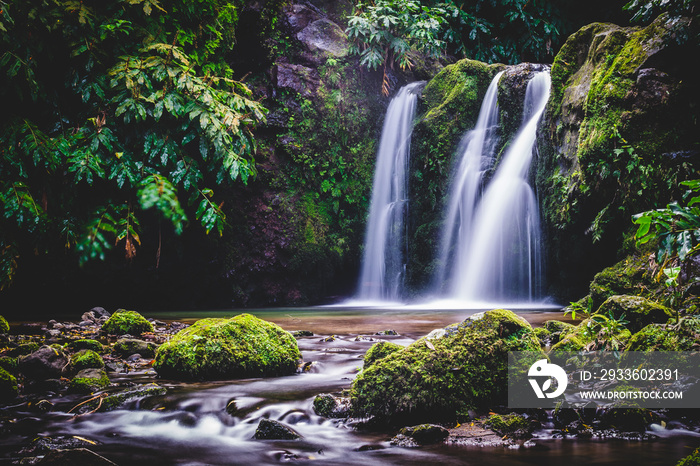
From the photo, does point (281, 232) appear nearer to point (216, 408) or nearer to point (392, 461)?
point (216, 408)

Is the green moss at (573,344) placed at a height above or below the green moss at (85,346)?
above

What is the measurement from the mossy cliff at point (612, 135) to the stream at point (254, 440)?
15.5ft

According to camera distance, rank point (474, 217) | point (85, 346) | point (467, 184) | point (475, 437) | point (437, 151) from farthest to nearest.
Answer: point (437, 151), point (467, 184), point (474, 217), point (85, 346), point (475, 437)

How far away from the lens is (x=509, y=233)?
10133 mm

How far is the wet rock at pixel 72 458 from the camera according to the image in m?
2.01

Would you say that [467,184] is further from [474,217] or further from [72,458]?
[72,458]

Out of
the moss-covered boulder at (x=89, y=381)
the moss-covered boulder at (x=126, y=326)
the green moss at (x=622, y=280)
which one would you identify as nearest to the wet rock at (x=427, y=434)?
the moss-covered boulder at (x=89, y=381)

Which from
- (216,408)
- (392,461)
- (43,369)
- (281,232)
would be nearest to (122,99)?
(43,369)

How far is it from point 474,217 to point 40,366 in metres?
9.38

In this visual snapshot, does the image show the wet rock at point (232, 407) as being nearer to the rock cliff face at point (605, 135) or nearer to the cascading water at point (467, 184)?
the rock cliff face at point (605, 135)

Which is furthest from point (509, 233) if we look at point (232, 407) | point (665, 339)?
point (232, 407)

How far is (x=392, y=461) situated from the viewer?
2.27 m

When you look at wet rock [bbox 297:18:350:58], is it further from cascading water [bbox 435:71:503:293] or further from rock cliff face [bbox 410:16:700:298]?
rock cliff face [bbox 410:16:700:298]

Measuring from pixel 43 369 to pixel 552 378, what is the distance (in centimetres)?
391
